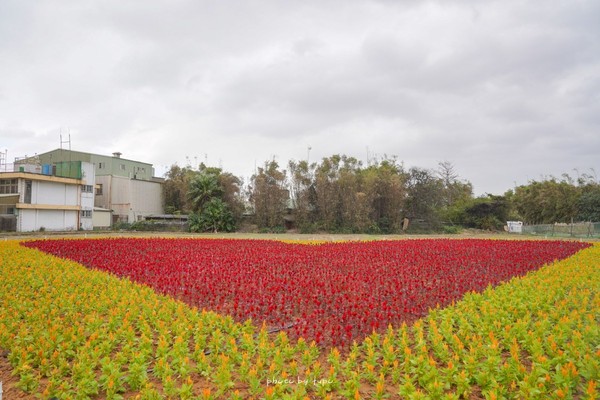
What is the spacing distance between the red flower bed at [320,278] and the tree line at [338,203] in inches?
805

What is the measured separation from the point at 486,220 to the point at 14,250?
38.5 meters

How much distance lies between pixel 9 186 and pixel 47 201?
2745mm

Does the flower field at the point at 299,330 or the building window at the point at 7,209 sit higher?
the building window at the point at 7,209

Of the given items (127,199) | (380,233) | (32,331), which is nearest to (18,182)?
(127,199)

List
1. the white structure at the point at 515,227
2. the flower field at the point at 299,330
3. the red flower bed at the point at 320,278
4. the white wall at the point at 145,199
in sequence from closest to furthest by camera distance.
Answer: the flower field at the point at 299,330, the red flower bed at the point at 320,278, the white structure at the point at 515,227, the white wall at the point at 145,199

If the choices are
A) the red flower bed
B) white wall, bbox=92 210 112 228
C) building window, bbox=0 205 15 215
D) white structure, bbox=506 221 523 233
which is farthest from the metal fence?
building window, bbox=0 205 15 215

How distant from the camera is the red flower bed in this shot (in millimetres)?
6652

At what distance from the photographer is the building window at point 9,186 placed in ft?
104

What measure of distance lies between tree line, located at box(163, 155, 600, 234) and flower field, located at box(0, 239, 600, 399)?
24.3 m

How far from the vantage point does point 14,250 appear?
47.0 ft

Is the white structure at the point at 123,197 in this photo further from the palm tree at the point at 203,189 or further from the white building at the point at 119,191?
the palm tree at the point at 203,189

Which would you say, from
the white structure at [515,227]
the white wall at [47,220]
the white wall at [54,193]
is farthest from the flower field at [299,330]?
the white structure at [515,227]

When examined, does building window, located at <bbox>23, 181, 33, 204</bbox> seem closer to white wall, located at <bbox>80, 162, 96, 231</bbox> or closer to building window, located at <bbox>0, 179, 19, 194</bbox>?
building window, located at <bbox>0, 179, 19, 194</bbox>

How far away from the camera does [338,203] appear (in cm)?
3603
